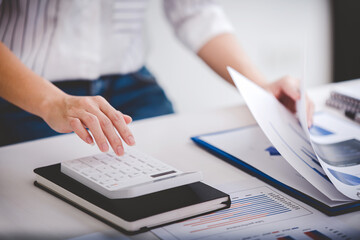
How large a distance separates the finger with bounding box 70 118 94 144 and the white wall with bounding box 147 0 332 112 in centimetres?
156

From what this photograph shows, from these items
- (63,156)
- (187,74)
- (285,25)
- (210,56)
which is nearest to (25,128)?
(63,156)

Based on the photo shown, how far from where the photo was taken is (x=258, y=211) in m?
0.63

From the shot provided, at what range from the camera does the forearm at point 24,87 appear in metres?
0.80

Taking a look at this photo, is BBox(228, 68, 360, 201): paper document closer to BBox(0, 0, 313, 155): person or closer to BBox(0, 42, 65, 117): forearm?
BBox(0, 0, 313, 155): person

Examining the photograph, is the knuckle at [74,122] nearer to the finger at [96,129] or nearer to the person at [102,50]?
the finger at [96,129]

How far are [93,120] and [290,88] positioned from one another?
457 millimetres

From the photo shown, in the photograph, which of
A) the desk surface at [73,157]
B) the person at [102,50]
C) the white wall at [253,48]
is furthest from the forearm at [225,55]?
the white wall at [253,48]

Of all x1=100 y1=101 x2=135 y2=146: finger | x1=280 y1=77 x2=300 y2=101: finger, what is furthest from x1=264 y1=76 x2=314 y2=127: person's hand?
x1=100 y1=101 x2=135 y2=146: finger

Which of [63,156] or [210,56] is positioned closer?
[63,156]

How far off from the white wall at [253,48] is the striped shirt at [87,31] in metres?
0.96

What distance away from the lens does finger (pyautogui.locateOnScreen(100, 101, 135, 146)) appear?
705mm

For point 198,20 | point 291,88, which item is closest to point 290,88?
point 291,88

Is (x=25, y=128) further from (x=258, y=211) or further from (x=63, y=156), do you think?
(x=258, y=211)

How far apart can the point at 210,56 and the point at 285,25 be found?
1521 millimetres
